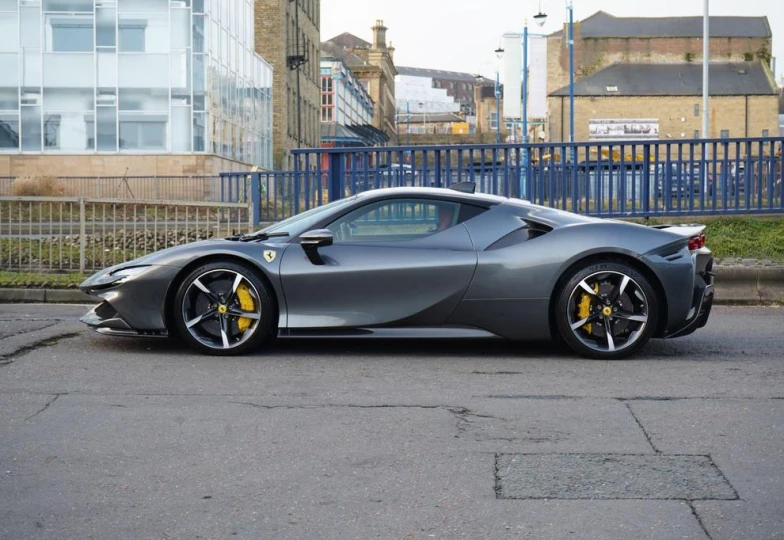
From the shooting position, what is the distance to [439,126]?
17775 cm

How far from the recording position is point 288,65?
63.0m

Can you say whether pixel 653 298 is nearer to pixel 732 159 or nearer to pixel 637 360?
pixel 637 360

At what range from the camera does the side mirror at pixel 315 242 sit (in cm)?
755

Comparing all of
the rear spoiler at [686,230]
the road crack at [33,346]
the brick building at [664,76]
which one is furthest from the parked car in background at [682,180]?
the brick building at [664,76]

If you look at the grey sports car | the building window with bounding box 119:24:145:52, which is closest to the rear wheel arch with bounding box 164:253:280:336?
the grey sports car

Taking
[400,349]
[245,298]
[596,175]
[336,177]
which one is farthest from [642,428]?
[596,175]

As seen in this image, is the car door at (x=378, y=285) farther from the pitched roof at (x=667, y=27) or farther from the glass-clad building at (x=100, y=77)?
the pitched roof at (x=667, y=27)

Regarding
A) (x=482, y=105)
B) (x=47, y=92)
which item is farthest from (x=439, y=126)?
(x=47, y=92)

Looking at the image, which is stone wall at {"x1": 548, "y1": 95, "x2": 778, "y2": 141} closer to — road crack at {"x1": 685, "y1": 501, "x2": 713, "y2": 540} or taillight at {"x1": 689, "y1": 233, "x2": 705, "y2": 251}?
taillight at {"x1": 689, "y1": 233, "x2": 705, "y2": 251}

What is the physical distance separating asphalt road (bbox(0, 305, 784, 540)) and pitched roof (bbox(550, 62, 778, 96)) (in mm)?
94824

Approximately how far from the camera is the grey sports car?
7504mm

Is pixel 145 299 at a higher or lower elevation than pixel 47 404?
higher

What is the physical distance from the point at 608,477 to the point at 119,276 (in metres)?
4.29

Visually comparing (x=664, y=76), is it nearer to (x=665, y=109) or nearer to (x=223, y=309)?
(x=665, y=109)
